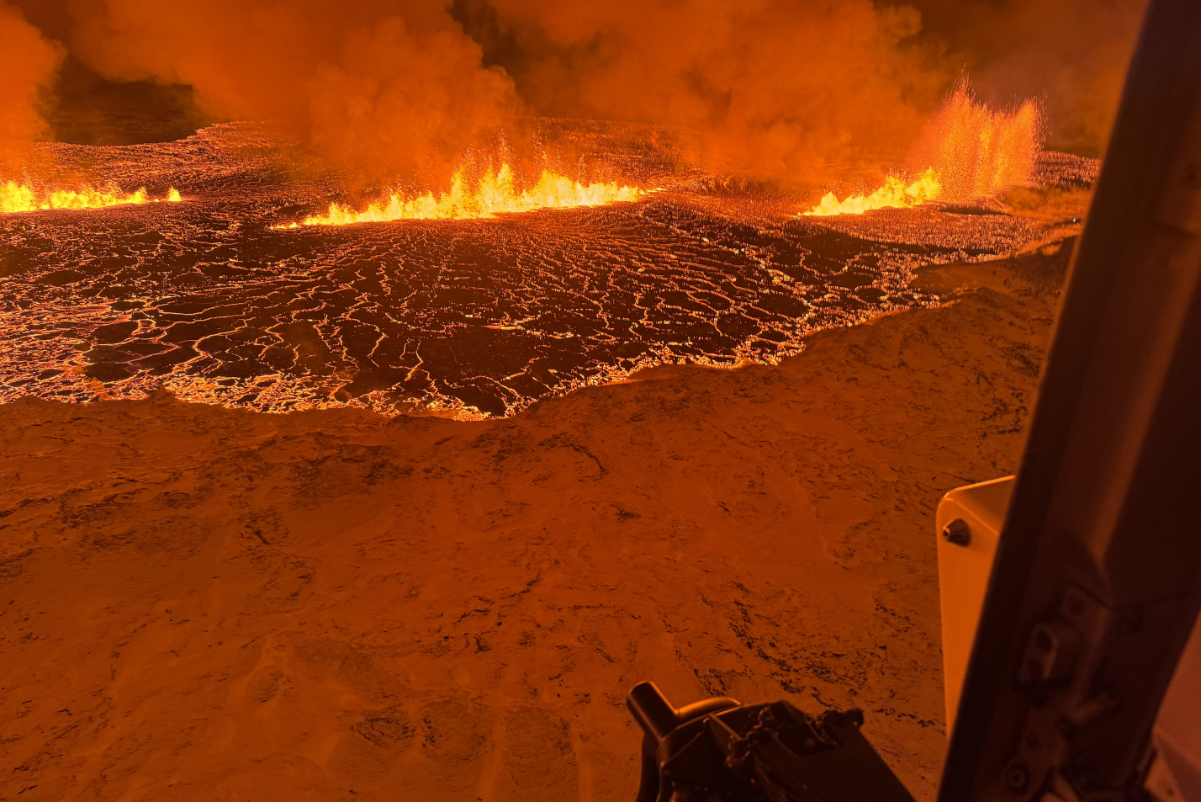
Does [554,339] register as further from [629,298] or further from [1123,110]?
[1123,110]

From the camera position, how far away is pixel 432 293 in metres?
7.03

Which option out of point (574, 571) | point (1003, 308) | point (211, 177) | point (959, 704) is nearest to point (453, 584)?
point (574, 571)

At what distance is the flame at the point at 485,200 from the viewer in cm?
1116

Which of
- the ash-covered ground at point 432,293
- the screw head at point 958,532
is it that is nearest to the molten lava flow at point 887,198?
the ash-covered ground at point 432,293

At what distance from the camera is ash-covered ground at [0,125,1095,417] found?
4.98 m

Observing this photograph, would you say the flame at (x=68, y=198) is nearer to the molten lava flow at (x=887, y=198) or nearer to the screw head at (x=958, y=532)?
the molten lava flow at (x=887, y=198)

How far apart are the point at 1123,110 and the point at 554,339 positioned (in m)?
5.13

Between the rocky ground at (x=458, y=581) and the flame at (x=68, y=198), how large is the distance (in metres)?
9.68

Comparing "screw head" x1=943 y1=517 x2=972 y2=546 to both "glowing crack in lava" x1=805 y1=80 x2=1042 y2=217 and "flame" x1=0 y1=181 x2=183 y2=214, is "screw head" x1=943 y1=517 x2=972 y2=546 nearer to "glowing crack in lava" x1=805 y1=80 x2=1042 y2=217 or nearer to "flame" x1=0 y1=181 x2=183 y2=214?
"glowing crack in lava" x1=805 y1=80 x2=1042 y2=217

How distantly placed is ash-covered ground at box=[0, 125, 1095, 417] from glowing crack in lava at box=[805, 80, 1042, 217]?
2097 mm

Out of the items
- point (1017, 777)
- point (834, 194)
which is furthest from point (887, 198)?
point (1017, 777)

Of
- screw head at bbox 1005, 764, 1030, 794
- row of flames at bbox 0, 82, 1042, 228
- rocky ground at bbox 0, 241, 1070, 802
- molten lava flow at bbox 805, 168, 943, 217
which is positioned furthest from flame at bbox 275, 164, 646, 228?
screw head at bbox 1005, 764, 1030, 794

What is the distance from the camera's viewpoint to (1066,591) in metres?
0.83

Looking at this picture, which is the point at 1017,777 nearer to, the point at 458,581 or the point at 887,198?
the point at 458,581
